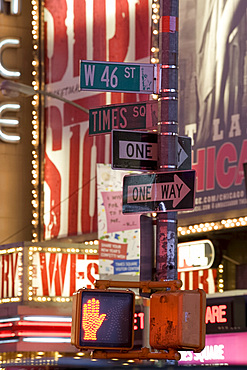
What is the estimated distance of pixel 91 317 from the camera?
837cm

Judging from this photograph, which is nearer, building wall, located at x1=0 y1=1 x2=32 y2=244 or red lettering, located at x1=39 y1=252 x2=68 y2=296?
red lettering, located at x1=39 y1=252 x2=68 y2=296

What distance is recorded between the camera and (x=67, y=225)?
25625mm

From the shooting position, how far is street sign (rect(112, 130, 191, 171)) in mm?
9672

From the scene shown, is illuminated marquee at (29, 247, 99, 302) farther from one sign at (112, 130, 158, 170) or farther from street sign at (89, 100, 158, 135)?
one sign at (112, 130, 158, 170)

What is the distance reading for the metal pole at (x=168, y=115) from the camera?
929cm

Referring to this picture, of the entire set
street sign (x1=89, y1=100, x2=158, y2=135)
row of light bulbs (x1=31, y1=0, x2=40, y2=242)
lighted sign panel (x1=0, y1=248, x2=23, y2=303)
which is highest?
row of light bulbs (x1=31, y1=0, x2=40, y2=242)

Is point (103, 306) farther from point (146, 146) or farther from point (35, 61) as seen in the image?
point (35, 61)

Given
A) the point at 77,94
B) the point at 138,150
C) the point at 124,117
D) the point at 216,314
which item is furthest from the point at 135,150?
the point at 77,94

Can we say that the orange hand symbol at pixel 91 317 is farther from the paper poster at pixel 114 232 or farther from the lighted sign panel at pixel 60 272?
the lighted sign panel at pixel 60 272

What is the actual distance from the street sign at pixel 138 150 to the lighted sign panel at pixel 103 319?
1.67 meters

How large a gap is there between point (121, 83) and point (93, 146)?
49.3ft

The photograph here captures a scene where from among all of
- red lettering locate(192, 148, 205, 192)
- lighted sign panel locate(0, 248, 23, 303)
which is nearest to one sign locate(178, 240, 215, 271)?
red lettering locate(192, 148, 205, 192)

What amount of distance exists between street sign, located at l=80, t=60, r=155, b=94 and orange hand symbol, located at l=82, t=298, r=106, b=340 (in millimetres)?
2577

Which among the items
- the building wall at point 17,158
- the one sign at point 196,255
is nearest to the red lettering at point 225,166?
the one sign at point 196,255
